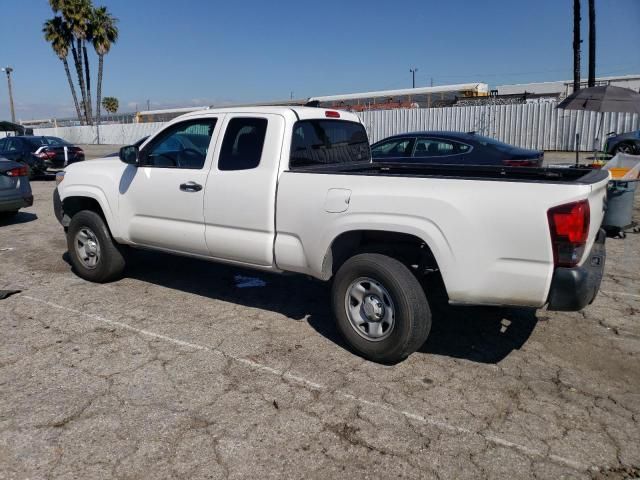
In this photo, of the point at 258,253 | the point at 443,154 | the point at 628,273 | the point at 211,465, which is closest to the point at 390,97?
the point at 443,154

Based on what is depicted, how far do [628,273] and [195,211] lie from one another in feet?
16.5

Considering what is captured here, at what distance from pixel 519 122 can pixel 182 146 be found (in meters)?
21.4

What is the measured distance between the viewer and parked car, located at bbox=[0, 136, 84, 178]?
56.5 ft

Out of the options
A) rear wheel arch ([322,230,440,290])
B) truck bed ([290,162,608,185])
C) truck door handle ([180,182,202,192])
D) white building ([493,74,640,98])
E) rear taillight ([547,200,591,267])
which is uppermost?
white building ([493,74,640,98])

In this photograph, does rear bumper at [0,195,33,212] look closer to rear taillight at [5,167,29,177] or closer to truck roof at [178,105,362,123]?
rear taillight at [5,167,29,177]

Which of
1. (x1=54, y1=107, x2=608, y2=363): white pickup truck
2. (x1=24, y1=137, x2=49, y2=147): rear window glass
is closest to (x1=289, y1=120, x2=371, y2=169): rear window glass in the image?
(x1=54, y1=107, x2=608, y2=363): white pickup truck

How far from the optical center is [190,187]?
16.7 feet

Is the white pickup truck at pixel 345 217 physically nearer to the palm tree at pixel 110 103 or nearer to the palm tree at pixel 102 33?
the palm tree at pixel 102 33

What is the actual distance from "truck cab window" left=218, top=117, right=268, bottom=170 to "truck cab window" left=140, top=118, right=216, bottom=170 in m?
0.25

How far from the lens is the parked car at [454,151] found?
10250 millimetres

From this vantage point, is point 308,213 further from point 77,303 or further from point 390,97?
point 390,97

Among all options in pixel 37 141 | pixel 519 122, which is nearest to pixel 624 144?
pixel 519 122

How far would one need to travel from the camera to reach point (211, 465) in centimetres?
297

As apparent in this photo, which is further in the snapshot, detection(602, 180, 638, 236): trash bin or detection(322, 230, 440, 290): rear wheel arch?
detection(602, 180, 638, 236): trash bin
